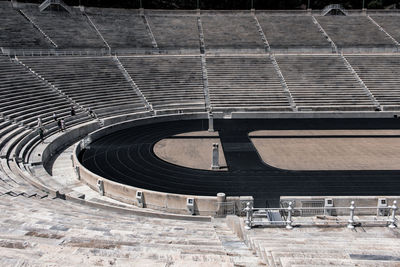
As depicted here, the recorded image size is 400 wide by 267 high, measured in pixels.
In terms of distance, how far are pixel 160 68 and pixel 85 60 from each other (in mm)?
7690

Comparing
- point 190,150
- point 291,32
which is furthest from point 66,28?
point 190,150

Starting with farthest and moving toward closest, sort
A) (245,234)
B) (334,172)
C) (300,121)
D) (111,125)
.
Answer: (300,121) < (111,125) < (334,172) < (245,234)

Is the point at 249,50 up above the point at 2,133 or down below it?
above

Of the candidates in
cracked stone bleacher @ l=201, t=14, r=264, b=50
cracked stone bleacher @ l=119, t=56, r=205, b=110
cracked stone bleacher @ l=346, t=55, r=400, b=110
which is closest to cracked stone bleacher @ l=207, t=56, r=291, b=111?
cracked stone bleacher @ l=119, t=56, r=205, b=110

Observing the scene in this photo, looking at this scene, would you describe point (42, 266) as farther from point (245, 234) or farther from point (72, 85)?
point (72, 85)

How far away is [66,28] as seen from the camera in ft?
135

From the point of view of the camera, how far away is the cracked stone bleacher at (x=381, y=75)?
3294cm

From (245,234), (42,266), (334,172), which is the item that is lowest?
(334,172)

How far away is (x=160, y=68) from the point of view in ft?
122

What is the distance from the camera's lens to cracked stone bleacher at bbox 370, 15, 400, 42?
44.7 meters

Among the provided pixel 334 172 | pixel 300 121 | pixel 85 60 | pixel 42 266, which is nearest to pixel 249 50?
pixel 300 121

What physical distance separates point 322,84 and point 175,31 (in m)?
20.6

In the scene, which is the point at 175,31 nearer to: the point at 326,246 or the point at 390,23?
the point at 390,23

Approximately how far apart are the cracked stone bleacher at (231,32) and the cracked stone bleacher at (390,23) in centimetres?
1692
